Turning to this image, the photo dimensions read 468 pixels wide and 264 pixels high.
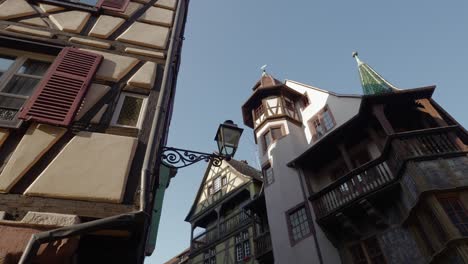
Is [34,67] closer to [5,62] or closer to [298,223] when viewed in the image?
[5,62]

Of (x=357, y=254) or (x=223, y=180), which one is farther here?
(x=223, y=180)

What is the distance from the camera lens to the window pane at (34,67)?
16.1 ft

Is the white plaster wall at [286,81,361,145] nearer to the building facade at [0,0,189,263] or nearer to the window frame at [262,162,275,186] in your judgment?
the window frame at [262,162,275,186]

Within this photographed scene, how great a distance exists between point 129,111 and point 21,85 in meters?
1.80

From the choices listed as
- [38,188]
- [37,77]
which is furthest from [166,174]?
[38,188]

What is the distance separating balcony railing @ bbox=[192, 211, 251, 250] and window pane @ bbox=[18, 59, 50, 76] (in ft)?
51.4

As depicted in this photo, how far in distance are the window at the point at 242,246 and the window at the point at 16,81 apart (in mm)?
16482

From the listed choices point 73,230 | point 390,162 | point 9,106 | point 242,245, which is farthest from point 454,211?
point 242,245

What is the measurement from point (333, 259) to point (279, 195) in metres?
4.19

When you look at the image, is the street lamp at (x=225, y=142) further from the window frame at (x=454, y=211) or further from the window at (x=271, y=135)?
the window at (x=271, y=135)

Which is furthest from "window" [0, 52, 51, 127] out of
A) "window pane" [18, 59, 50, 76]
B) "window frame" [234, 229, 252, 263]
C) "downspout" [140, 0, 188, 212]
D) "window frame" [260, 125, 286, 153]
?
"window frame" [234, 229, 252, 263]

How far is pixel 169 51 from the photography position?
19.1ft

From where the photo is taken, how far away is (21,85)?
4.60 meters

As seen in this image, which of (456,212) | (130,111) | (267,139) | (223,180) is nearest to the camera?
(130,111)
